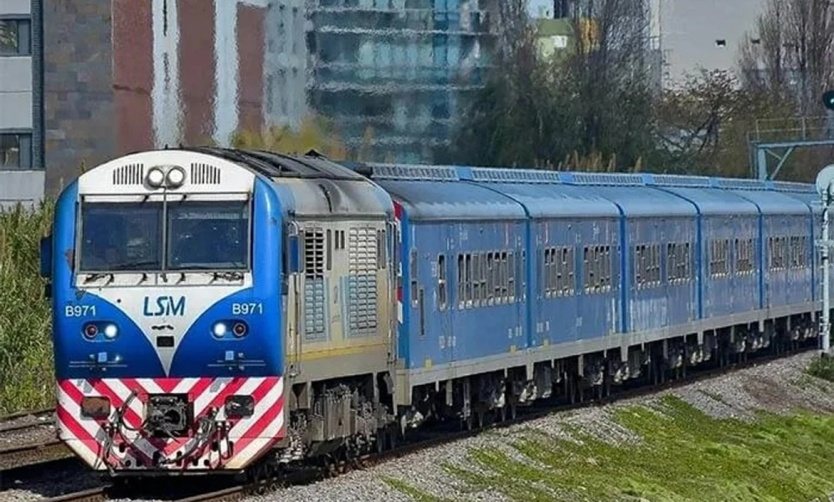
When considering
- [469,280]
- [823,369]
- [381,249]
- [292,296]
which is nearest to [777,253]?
[823,369]

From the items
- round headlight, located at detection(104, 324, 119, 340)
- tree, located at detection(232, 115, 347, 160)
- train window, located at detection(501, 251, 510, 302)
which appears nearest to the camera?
round headlight, located at detection(104, 324, 119, 340)

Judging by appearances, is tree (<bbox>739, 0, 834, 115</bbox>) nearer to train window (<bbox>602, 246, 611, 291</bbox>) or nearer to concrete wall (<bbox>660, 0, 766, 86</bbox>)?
concrete wall (<bbox>660, 0, 766, 86</bbox>)

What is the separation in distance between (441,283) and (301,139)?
446 inches

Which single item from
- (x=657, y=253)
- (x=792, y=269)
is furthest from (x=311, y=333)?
(x=792, y=269)

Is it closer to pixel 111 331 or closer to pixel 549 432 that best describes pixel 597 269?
pixel 549 432

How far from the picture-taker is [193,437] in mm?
17109

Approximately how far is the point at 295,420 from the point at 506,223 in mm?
7639

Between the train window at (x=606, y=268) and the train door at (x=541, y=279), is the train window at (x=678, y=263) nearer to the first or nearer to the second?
the train window at (x=606, y=268)

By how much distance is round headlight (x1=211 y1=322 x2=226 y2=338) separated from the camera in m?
17.1

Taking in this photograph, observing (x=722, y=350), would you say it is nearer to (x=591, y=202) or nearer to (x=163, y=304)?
(x=591, y=202)

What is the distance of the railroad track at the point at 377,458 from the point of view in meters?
17.2

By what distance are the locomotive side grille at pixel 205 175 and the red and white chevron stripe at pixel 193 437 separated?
5.21 ft

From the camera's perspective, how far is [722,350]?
37.2 m

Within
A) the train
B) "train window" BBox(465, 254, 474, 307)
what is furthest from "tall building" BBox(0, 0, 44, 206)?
"train window" BBox(465, 254, 474, 307)
